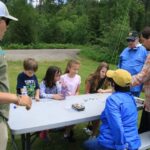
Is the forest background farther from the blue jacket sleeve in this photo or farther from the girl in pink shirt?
the blue jacket sleeve

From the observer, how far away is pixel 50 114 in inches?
143

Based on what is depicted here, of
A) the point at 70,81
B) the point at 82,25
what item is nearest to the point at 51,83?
the point at 70,81

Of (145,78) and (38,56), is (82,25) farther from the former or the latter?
(145,78)

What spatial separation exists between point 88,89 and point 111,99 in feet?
6.46

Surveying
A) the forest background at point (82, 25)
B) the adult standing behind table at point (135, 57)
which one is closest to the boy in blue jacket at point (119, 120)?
the adult standing behind table at point (135, 57)

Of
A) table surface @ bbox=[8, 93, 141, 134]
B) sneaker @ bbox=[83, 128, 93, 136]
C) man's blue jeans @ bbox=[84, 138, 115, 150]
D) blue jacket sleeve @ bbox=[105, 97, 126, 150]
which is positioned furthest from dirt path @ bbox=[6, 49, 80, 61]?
blue jacket sleeve @ bbox=[105, 97, 126, 150]

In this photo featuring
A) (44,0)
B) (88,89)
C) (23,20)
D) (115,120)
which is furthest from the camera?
(44,0)

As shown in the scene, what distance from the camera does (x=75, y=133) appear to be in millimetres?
5367

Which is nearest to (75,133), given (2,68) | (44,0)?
(2,68)

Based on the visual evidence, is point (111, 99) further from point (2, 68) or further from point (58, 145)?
point (58, 145)

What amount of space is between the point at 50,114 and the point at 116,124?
2.57 feet

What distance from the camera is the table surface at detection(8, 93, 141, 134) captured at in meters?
3.26

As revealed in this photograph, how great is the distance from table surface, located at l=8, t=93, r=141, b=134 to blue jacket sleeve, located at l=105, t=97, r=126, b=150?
428mm

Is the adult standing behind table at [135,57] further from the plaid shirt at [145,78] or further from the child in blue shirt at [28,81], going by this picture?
the child in blue shirt at [28,81]
